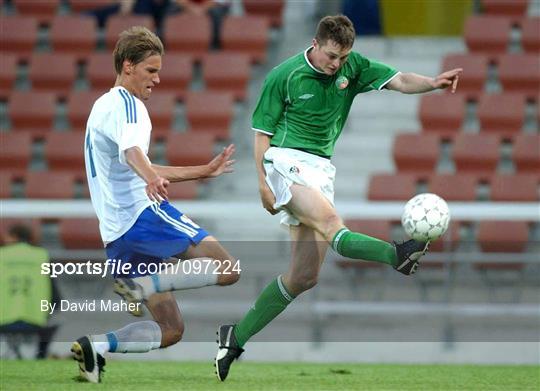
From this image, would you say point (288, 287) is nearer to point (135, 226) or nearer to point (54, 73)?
point (135, 226)

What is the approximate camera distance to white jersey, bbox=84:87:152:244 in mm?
6340

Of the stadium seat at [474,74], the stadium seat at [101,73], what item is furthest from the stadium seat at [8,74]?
the stadium seat at [474,74]

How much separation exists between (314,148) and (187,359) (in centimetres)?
338

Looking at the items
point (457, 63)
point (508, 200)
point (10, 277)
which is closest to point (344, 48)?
point (10, 277)

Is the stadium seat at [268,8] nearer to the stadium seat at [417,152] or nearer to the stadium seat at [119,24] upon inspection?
the stadium seat at [119,24]

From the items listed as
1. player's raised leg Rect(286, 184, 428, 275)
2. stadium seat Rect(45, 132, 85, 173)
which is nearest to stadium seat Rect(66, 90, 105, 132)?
stadium seat Rect(45, 132, 85, 173)

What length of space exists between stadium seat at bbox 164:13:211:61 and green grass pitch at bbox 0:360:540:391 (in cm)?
528

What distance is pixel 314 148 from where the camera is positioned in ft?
23.9

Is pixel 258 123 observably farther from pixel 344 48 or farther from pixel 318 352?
pixel 318 352

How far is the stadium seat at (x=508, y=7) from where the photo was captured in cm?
1379

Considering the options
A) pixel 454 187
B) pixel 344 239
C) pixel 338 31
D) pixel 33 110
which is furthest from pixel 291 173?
pixel 33 110

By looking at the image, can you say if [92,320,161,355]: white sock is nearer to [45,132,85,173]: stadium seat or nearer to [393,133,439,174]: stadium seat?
[393,133,439,174]: stadium seat

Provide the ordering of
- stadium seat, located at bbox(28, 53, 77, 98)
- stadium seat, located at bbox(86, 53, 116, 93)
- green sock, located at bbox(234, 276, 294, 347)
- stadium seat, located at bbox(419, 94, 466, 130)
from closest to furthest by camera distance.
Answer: green sock, located at bbox(234, 276, 294, 347) → stadium seat, located at bbox(419, 94, 466, 130) → stadium seat, located at bbox(86, 53, 116, 93) → stadium seat, located at bbox(28, 53, 77, 98)

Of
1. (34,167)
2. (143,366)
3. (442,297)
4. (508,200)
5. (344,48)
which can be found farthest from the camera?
(34,167)
